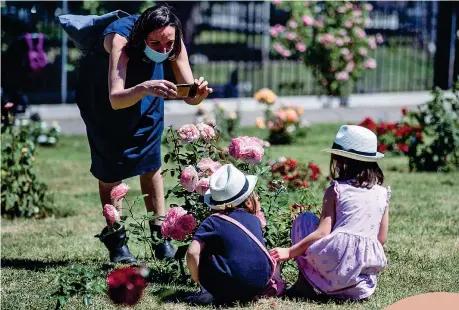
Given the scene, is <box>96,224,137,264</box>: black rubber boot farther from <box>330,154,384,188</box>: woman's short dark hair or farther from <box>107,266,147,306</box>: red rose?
<box>107,266,147,306</box>: red rose

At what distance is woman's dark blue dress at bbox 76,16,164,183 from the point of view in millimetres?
5289

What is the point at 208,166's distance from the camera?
4.76m

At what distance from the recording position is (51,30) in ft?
39.4

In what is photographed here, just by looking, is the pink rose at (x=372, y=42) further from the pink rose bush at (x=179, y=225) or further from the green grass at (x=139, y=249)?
the pink rose bush at (x=179, y=225)

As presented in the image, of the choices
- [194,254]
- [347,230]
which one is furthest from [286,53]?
[194,254]

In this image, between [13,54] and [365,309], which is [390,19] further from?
[365,309]

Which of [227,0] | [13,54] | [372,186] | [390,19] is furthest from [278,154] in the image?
[390,19]

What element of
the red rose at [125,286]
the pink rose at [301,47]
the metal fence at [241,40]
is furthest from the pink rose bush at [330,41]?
the red rose at [125,286]

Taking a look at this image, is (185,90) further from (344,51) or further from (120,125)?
(344,51)

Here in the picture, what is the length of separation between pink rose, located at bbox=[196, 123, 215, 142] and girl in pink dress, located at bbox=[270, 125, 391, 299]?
2.29 ft

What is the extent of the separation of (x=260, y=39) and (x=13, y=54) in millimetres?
4855

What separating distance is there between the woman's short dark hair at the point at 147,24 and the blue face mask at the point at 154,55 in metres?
0.03

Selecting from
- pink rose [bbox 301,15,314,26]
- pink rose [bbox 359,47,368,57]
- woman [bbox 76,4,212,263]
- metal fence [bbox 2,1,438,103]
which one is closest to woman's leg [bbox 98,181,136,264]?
woman [bbox 76,4,212,263]

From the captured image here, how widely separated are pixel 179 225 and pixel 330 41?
27.8ft
